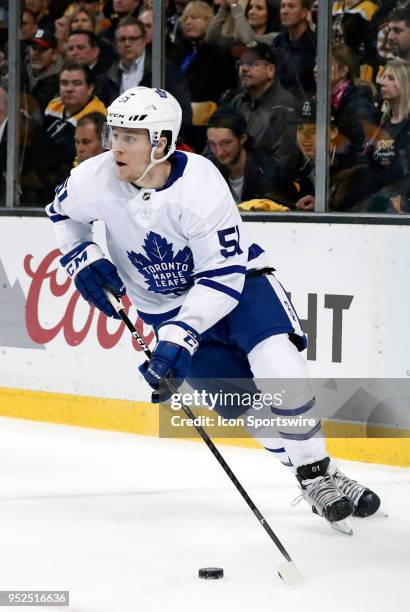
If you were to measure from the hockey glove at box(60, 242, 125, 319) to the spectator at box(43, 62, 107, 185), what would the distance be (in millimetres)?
1941

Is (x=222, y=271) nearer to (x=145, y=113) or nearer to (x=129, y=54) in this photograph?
(x=145, y=113)

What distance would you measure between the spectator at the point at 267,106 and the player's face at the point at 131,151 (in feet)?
5.10

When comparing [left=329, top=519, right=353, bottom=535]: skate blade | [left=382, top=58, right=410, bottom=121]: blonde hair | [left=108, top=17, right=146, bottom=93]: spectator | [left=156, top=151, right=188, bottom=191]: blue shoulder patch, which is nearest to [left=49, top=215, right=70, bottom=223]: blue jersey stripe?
[left=156, top=151, right=188, bottom=191]: blue shoulder patch

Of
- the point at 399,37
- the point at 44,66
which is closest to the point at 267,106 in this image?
the point at 399,37

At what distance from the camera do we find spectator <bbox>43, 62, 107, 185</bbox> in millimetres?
5777

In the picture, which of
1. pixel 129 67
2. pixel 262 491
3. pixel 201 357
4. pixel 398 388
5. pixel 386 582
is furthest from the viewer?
pixel 129 67

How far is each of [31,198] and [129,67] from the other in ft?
2.36

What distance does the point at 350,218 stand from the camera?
480cm

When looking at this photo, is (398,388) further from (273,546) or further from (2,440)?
(2,440)

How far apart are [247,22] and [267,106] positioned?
1.09 feet

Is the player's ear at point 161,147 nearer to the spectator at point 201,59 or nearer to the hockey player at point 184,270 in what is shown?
the hockey player at point 184,270

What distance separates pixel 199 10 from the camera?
5.37 m

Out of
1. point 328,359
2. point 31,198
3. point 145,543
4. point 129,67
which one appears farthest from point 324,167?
point 145,543

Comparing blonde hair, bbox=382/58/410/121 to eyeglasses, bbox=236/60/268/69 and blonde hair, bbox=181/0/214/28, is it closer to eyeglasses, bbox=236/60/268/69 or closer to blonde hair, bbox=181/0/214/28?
eyeglasses, bbox=236/60/268/69
